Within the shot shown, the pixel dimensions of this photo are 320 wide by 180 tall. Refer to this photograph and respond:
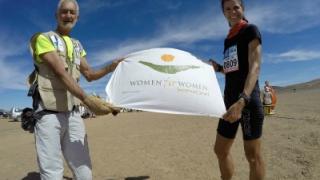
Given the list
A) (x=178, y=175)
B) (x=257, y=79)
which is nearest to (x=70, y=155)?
(x=257, y=79)

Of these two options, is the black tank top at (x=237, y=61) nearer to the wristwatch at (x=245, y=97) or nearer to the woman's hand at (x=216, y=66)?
the wristwatch at (x=245, y=97)

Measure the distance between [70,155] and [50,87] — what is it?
2.51 feet

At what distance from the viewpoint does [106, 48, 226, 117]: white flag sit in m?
4.84

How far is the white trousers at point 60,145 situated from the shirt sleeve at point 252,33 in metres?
2.02

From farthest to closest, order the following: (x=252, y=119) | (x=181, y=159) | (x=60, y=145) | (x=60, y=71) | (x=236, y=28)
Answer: (x=181, y=159) < (x=236, y=28) < (x=252, y=119) < (x=60, y=145) < (x=60, y=71)

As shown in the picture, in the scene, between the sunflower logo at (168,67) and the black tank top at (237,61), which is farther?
the sunflower logo at (168,67)

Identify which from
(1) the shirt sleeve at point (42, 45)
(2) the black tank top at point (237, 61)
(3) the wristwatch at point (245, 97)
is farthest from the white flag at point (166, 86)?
(1) the shirt sleeve at point (42, 45)

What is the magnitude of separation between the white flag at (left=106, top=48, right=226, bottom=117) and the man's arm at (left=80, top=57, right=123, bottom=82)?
80 mm

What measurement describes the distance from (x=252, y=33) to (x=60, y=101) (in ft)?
7.03

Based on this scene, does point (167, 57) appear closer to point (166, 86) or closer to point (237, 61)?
point (166, 86)

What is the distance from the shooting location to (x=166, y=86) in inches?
193

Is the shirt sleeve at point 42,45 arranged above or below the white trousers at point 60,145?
above

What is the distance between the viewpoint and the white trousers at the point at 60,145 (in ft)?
13.0

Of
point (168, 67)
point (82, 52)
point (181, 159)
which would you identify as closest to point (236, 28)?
point (168, 67)
